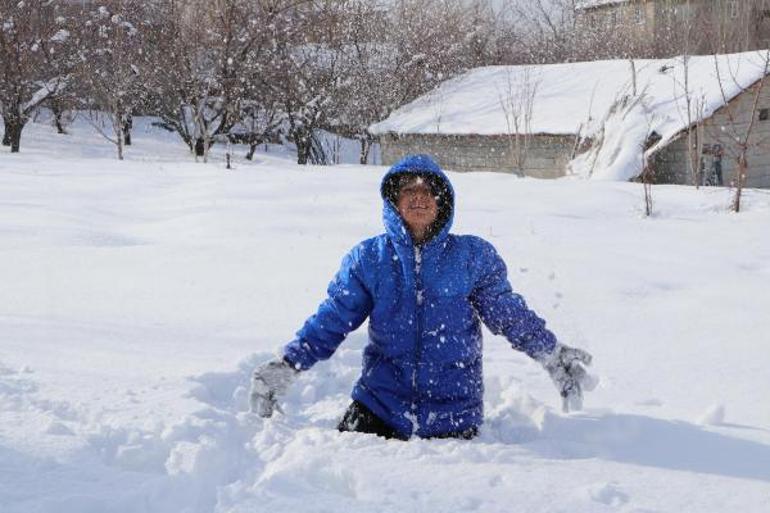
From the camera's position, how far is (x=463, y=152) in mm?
19859

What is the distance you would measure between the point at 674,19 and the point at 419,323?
140ft

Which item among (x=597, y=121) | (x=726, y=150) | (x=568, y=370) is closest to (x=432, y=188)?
(x=568, y=370)

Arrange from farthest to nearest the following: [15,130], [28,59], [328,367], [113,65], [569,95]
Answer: [113,65] → [28,59] → [15,130] → [569,95] → [328,367]

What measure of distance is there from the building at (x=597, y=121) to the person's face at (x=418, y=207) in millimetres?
10207

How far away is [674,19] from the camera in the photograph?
1634 inches

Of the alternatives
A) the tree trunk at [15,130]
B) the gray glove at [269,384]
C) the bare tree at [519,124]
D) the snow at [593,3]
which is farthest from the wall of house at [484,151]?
the snow at [593,3]

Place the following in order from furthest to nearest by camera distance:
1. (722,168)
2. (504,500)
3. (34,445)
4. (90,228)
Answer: (722,168) → (90,228) → (34,445) → (504,500)

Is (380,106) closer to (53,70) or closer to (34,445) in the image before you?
(53,70)

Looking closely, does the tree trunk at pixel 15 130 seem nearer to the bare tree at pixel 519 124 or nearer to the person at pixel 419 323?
the bare tree at pixel 519 124

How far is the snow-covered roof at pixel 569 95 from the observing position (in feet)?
51.0

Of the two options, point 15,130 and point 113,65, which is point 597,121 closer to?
point 113,65

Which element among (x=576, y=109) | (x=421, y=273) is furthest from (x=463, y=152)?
(x=421, y=273)

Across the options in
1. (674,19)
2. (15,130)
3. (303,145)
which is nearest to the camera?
Answer: (15,130)

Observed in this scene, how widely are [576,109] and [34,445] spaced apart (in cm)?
1744
